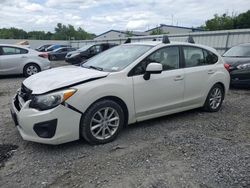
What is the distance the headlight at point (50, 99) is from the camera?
3.53m

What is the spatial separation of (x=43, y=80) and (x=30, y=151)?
1067 millimetres

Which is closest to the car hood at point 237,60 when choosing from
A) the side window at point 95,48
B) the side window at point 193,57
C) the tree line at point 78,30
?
the side window at point 193,57

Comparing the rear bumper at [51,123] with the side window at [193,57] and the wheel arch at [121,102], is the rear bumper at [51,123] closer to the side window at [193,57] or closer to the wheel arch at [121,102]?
the wheel arch at [121,102]

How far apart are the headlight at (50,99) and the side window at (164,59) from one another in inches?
48.7

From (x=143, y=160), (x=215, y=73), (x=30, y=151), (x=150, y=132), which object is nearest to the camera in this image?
(x=143, y=160)

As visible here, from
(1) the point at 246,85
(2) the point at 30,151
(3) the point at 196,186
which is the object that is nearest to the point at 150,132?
(3) the point at 196,186

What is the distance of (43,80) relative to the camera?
4.00 metres

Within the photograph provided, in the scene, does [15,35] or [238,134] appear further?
[15,35]

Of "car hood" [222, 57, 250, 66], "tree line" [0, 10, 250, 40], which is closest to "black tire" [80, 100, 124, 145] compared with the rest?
"car hood" [222, 57, 250, 66]

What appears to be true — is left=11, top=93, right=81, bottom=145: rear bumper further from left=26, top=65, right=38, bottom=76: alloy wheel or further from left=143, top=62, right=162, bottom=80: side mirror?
left=26, top=65, right=38, bottom=76: alloy wheel

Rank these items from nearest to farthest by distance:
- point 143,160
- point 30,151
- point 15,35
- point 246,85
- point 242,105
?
point 143,160
point 30,151
point 242,105
point 246,85
point 15,35

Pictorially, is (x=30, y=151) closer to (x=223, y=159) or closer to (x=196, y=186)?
(x=196, y=186)

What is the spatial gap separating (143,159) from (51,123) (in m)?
1.33

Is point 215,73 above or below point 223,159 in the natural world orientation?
above
